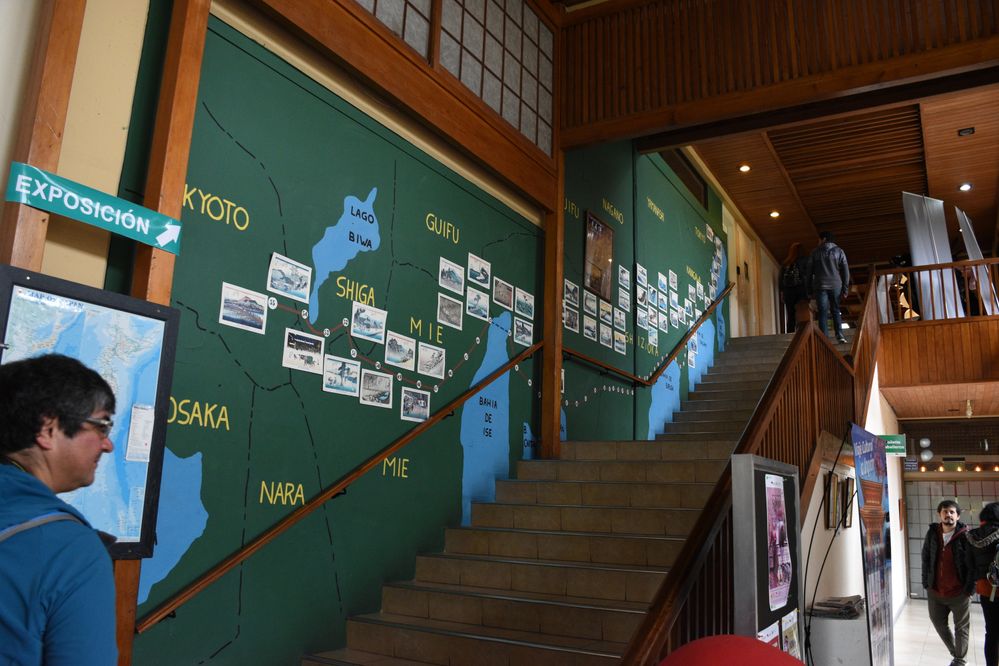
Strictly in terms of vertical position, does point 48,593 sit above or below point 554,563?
above

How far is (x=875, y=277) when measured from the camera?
400 inches

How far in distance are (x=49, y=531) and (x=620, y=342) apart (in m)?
7.15

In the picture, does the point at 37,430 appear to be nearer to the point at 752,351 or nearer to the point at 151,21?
the point at 151,21

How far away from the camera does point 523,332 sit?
6.39 m

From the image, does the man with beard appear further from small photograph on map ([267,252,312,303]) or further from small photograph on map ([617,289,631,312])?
small photograph on map ([267,252,312,303])

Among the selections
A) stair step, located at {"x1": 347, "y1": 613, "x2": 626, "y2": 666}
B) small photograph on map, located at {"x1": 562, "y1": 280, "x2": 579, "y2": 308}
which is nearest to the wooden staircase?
Result: stair step, located at {"x1": 347, "y1": 613, "x2": 626, "y2": 666}

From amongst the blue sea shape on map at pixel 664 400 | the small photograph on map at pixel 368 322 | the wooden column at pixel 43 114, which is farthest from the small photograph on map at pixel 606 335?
the wooden column at pixel 43 114

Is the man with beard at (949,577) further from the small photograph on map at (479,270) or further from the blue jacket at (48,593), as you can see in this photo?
the blue jacket at (48,593)

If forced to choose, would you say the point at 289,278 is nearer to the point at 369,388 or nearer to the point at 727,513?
the point at 369,388

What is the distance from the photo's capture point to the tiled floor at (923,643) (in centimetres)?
808

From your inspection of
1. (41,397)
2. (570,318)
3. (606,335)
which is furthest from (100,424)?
(606,335)

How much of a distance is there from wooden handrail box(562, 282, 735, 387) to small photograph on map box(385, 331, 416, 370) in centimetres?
215

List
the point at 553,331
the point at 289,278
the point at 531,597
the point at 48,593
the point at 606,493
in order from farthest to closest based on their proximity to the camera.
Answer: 1. the point at 553,331
2. the point at 606,493
3. the point at 531,597
4. the point at 289,278
5. the point at 48,593

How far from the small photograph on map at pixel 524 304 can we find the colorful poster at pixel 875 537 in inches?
103
